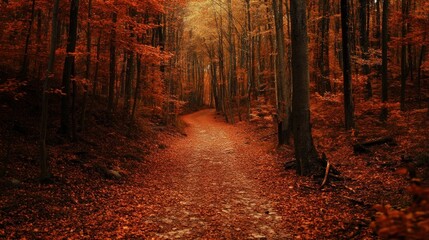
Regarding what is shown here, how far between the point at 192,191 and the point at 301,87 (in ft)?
16.2

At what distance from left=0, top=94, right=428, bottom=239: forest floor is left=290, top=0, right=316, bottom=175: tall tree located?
76 cm

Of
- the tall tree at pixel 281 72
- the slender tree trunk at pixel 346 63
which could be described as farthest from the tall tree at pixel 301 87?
the tall tree at pixel 281 72

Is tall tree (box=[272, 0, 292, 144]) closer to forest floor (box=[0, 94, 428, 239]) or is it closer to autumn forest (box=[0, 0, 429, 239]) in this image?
autumn forest (box=[0, 0, 429, 239])

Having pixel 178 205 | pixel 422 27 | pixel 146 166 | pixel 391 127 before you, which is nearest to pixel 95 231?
pixel 178 205

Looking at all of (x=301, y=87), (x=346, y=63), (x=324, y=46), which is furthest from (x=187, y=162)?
(x=324, y=46)

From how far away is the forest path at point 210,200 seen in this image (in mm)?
6188

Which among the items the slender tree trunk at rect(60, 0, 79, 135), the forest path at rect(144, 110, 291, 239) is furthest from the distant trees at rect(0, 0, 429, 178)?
the forest path at rect(144, 110, 291, 239)

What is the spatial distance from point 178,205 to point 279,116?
30.8ft

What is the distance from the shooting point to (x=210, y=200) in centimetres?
834

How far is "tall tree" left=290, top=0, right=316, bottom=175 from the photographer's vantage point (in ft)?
31.8

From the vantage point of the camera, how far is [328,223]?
19.5 ft

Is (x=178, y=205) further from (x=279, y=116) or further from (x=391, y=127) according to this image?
(x=391, y=127)

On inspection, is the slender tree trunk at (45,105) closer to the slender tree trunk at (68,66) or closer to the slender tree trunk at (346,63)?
the slender tree trunk at (68,66)

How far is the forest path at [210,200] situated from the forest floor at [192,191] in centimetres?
3
